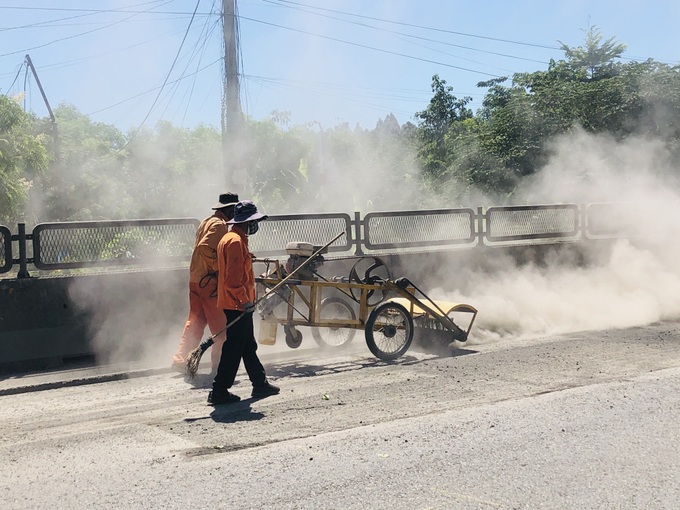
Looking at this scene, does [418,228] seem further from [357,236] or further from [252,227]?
[252,227]

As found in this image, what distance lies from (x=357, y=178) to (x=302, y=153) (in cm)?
3675

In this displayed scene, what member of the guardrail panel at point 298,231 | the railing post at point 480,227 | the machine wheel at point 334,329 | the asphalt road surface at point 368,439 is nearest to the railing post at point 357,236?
the guardrail panel at point 298,231

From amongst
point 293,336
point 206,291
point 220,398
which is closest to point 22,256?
point 206,291

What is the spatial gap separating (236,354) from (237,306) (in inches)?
17.4

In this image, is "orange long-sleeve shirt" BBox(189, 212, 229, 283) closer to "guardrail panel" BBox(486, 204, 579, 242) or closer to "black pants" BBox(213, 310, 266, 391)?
"black pants" BBox(213, 310, 266, 391)

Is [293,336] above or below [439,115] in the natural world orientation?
below

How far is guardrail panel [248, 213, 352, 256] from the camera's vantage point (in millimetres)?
11320

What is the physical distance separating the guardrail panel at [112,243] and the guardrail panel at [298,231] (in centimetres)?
113

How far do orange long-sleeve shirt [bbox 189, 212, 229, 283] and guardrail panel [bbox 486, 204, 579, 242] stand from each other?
614 centimetres

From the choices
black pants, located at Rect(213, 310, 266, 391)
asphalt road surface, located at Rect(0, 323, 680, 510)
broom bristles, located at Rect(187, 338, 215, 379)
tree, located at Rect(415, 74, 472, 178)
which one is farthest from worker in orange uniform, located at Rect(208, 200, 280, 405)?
tree, located at Rect(415, 74, 472, 178)

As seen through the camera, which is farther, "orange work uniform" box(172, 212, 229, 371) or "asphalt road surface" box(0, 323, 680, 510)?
"orange work uniform" box(172, 212, 229, 371)

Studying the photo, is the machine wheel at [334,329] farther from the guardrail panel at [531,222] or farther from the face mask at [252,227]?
the guardrail panel at [531,222]

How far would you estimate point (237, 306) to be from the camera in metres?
7.34

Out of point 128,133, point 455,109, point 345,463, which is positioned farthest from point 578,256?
point 128,133
